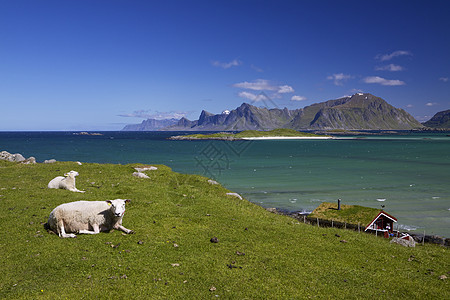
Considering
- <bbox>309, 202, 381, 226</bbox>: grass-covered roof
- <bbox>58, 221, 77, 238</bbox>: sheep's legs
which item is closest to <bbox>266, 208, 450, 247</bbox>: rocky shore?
<bbox>309, 202, 381, 226</bbox>: grass-covered roof

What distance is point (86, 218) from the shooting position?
634 inches

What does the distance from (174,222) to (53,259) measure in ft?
25.7

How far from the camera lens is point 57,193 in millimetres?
24547

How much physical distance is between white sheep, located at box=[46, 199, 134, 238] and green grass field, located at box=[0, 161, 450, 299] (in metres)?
0.58

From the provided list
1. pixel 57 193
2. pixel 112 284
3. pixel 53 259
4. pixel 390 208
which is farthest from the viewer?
pixel 390 208

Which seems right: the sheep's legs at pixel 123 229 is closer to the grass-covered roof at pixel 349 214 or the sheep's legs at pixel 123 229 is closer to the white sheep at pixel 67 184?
the white sheep at pixel 67 184

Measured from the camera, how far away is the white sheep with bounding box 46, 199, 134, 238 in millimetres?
15711

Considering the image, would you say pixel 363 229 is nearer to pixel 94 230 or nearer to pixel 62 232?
pixel 94 230

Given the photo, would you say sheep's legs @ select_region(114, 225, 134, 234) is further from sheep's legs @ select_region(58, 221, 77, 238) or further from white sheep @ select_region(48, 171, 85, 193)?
white sheep @ select_region(48, 171, 85, 193)

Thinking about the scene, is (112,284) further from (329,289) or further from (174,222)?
(329,289)

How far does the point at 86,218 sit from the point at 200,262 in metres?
7.70

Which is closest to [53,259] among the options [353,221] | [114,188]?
[114,188]

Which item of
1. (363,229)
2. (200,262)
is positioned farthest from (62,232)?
(363,229)

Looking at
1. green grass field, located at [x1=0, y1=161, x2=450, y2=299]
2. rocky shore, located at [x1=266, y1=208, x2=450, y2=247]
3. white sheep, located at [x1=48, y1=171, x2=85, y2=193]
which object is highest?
white sheep, located at [x1=48, y1=171, x2=85, y2=193]
